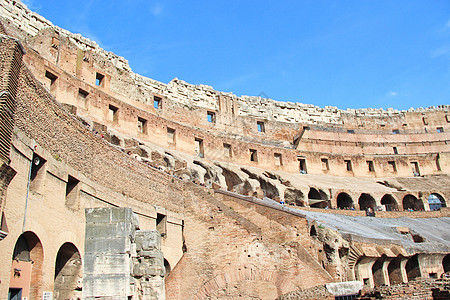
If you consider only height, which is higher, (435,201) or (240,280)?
(435,201)

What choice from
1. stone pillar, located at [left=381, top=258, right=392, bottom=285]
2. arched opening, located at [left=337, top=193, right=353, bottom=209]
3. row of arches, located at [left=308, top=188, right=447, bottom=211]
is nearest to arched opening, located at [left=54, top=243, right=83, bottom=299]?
stone pillar, located at [left=381, top=258, right=392, bottom=285]

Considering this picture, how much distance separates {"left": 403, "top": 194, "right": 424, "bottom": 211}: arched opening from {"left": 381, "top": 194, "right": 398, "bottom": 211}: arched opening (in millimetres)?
1528

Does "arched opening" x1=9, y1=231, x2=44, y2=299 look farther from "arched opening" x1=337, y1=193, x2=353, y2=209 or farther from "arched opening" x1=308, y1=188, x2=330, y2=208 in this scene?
"arched opening" x1=337, y1=193, x2=353, y2=209

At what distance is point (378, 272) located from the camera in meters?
21.1

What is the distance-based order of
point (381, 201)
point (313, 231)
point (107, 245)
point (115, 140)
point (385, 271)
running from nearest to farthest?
point (107, 245) < point (313, 231) < point (385, 271) < point (115, 140) < point (381, 201)

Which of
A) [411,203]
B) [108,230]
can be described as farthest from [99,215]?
[411,203]

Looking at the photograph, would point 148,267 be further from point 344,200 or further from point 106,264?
point 344,200

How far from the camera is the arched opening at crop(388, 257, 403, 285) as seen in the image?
858 inches

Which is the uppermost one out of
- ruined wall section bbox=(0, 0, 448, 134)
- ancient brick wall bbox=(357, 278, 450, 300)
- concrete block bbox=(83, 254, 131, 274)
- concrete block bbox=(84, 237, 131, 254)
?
ruined wall section bbox=(0, 0, 448, 134)

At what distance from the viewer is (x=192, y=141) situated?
34438 millimetres

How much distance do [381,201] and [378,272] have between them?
2037 centimetres

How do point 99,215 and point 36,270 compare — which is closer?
point 99,215

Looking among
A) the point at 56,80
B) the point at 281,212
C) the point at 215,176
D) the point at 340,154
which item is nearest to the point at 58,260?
the point at 281,212

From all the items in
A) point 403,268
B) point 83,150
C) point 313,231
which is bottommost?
point 403,268
